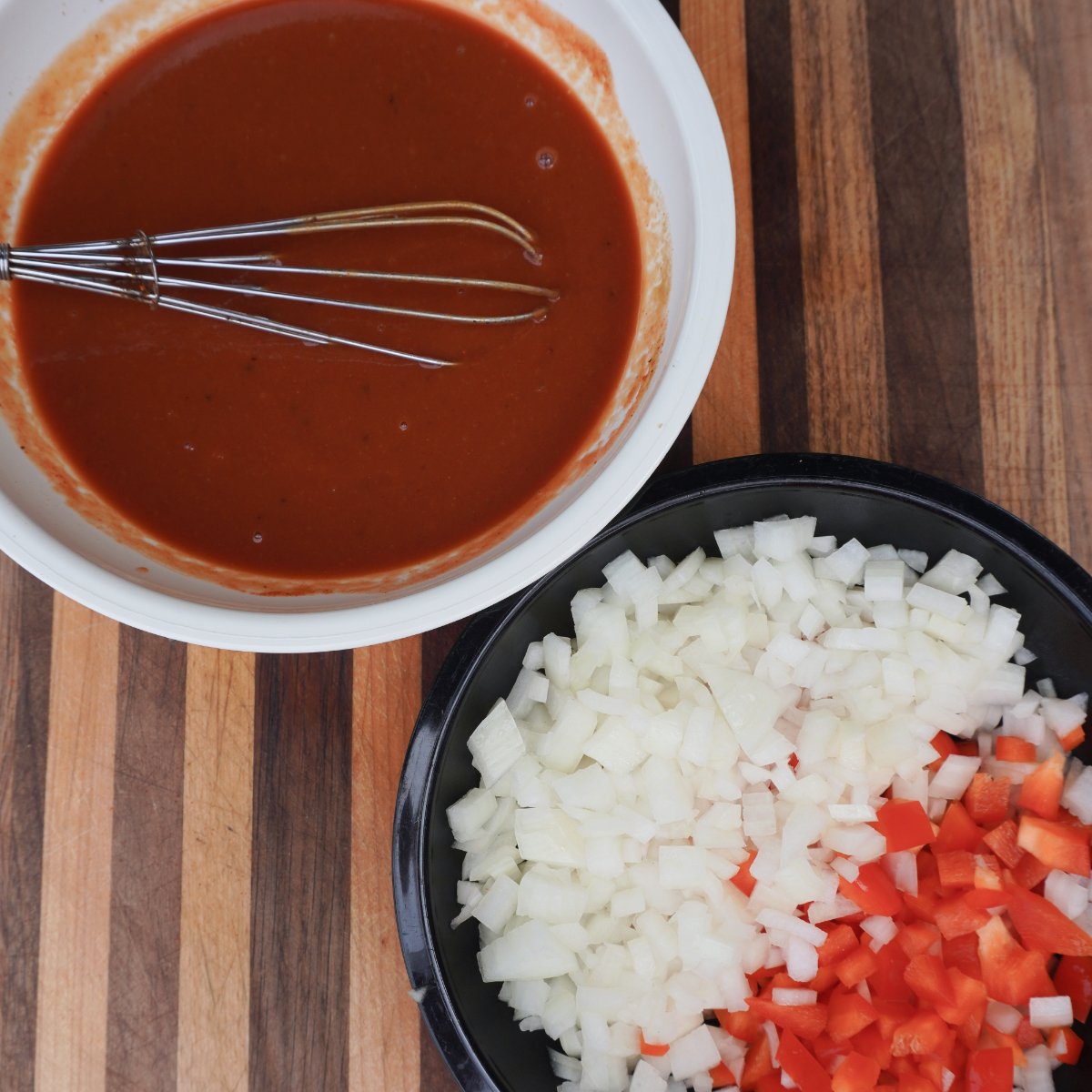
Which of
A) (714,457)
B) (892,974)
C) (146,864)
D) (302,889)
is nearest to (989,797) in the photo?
(892,974)

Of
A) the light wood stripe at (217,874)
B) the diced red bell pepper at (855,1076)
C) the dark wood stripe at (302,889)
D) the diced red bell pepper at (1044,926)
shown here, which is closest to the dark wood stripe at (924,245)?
the diced red bell pepper at (1044,926)

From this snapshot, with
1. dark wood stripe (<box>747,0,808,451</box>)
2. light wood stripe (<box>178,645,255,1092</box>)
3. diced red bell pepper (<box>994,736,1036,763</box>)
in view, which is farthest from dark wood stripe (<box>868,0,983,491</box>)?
light wood stripe (<box>178,645,255,1092</box>)

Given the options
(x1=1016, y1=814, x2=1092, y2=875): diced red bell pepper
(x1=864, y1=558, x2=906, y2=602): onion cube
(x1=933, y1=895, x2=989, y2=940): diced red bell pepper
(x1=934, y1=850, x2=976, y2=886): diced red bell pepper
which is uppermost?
(x1=864, y1=558, x2=906, y2=602): onion cube

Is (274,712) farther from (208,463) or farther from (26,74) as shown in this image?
(26,74)

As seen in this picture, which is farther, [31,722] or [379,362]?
[31,722]

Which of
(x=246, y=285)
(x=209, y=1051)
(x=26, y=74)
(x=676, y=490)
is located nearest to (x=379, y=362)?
(x=246, y=285)

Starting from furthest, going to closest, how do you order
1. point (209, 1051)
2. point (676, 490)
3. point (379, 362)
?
1. point (209, 1051)
2. point (676, 490)
3. point (379, 362)

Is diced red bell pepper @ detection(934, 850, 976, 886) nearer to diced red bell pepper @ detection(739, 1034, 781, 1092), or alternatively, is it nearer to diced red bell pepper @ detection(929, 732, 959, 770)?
diced red bell pepper @ detection(929, 732, 959, 770)
